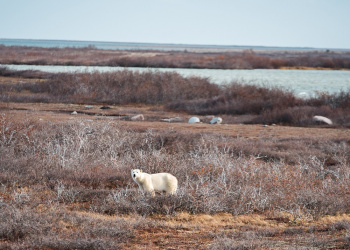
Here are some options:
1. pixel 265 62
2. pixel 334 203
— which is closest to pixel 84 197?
pixel 334 203

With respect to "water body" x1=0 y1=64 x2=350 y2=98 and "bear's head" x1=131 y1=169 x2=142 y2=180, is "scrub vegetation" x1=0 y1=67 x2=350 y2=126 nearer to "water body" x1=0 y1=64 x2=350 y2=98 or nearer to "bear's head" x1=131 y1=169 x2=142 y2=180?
"water body" x1=0 y1=64 x2=350 y2=98

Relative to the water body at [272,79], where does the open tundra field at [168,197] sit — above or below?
below

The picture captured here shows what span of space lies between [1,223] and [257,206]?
4.34m

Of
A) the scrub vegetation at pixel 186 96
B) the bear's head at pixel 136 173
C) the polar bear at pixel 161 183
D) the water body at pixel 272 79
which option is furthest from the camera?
the water body at pixel 272 79

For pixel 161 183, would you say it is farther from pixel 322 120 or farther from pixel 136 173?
pixel 322 120

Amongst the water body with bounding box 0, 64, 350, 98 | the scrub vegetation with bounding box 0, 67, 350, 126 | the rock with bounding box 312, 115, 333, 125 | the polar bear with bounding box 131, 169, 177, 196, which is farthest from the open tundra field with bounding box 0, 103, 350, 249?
the water body with bounding box 0, 64, 350, 98

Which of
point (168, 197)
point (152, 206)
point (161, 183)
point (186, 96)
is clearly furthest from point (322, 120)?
point (152, 206)

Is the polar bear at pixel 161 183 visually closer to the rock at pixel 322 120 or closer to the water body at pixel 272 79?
the rock at pixel 322 120

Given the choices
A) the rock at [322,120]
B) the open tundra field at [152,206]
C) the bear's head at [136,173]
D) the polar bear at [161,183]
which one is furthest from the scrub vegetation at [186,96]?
the bear's head at [136,173]

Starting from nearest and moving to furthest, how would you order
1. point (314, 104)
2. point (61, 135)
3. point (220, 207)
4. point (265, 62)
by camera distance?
point (220, 207) < point (61, 135) < point (314, 104) < point (265, 62)

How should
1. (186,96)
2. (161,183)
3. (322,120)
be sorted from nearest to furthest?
(161,183) < (322,120) < (186,96)

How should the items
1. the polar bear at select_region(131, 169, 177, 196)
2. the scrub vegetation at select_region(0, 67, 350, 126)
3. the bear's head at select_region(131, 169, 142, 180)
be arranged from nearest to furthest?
the bear's head at select_region(131, 169, 142, 180) → the polar bear at select_region(131, 169, 177, 196) → the scrub vegetation at select_region(0, 67, 350, 126)

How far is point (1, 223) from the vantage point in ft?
20.1

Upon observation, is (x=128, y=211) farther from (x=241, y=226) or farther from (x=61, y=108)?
(x=61, y=108)
